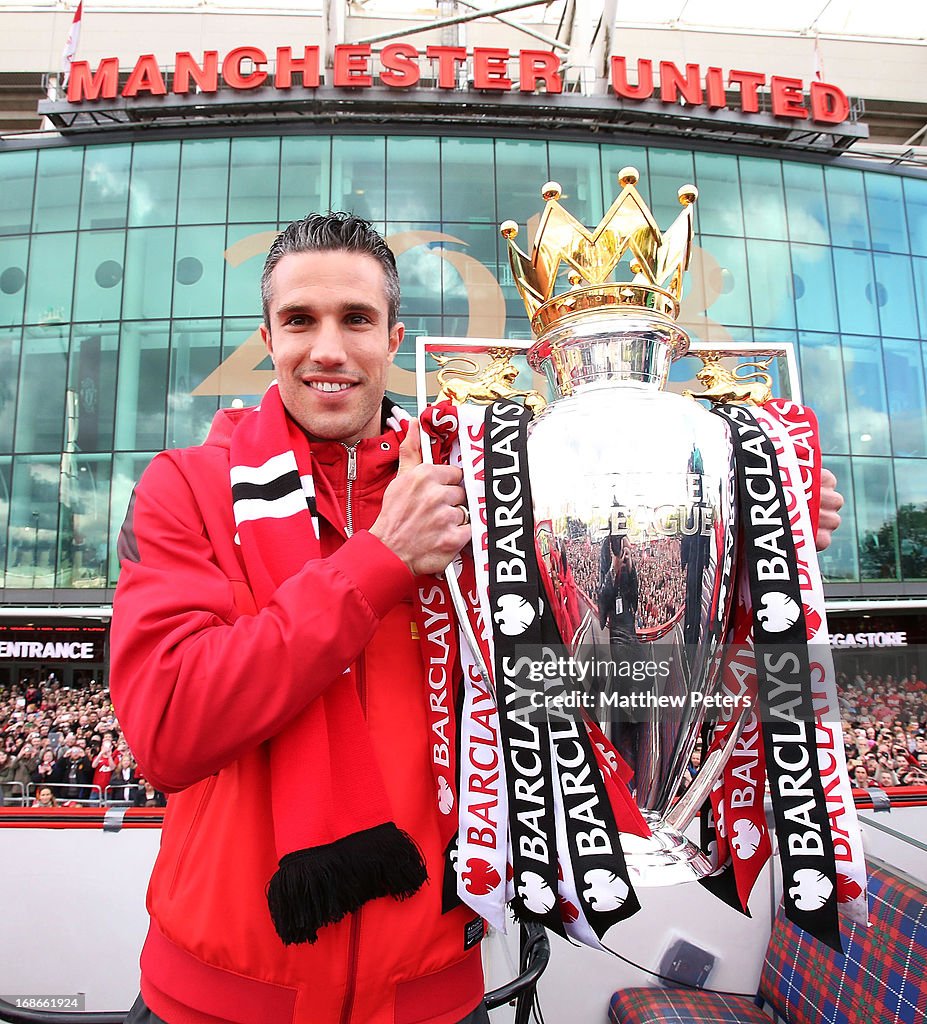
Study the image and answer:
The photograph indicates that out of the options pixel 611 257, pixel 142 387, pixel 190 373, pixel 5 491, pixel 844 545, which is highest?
pixel 190 373

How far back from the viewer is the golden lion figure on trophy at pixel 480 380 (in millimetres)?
1117

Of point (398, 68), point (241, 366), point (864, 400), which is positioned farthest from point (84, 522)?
point (864, 400)

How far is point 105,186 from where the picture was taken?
A: 1422 cm

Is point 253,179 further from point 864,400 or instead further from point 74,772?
point 864,400

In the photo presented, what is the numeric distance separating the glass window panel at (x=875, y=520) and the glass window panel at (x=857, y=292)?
2883 millimetres

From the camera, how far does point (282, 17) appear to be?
17.2 metres

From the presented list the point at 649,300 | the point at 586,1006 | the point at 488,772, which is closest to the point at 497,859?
the point at 488,772

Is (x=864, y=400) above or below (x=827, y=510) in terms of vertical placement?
above

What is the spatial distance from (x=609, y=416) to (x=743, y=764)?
0.51 m

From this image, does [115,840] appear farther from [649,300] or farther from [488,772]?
[649,300]

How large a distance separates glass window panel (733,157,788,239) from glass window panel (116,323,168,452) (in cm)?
1190

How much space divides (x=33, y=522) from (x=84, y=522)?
3.28ft

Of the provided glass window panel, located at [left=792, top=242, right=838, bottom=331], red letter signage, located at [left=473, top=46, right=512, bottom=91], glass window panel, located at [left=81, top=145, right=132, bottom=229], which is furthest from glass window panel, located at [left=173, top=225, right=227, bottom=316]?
glass window panel, located at [left=792, top=242, right=838, bottom=331]

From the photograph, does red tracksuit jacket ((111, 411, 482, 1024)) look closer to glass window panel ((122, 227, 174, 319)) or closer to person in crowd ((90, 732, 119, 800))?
person in crowd ((90, 732, 119, 800))
